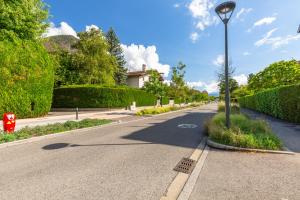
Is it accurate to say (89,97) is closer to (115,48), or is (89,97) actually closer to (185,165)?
(185,165)

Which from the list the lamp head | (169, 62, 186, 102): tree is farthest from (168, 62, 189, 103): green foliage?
the lamp head

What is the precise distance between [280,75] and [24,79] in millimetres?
40383

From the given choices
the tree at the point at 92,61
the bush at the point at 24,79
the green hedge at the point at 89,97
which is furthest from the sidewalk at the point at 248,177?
the tree at the point at 92,61

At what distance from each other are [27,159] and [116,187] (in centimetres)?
370

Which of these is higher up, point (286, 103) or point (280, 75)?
point (280, 75)

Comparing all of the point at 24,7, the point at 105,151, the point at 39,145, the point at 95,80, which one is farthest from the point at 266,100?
the point at 95,80

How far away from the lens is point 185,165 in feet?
18.7

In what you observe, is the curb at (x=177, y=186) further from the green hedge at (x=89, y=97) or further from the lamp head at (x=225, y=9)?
the green hedge at (x=89, y=97)

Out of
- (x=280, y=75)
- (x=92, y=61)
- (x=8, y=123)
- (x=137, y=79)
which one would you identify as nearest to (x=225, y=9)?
(x=8, y=123)

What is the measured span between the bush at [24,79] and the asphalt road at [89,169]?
32.3ft

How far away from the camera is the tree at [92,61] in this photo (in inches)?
1463

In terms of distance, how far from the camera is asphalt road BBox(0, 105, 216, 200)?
402 cm

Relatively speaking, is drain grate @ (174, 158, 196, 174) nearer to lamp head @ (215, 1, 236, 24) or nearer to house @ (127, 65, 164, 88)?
lamp head @ (215, 1, 236, 24)

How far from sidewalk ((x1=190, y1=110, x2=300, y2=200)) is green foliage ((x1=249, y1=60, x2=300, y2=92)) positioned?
113 feet
